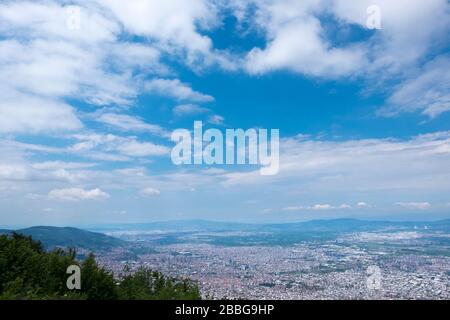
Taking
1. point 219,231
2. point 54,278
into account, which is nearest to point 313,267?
point 54,278

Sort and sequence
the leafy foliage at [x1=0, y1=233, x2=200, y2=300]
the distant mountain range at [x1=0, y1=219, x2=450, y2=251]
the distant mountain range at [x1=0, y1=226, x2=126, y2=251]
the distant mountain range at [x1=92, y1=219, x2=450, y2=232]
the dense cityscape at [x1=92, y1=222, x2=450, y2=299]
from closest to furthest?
the leafy foliage at [x1=0, y1=233, x2=200, y2=300] < the dense cityscape at [x1=92, y1=222, x2=450, y2=299] < the distant mountain range at [x1=0, y1=219, x2=450, y2=251] < the distant mountain range at [x1=0, y1=226, x2=126, y2=251] < the distant mountain range at [x1=92, y1=219, x2=450, y2=232]

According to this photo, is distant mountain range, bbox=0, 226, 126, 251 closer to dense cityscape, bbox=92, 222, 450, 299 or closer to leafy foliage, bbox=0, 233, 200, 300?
dense cityscape, bbox=92, 222, 450, 299

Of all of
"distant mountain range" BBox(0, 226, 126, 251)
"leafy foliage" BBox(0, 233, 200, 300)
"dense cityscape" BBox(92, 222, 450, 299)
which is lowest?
"distant mountain range" BBox(0, 226, 126, 251)

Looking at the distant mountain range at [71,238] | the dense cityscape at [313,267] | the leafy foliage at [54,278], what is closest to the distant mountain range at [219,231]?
the distant mountain range at [71,238]

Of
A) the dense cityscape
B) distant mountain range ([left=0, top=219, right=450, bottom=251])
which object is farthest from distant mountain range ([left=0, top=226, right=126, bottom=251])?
the dense cityscape

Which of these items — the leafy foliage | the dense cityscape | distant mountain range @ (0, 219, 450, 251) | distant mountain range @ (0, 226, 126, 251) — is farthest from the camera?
distant mountain range @ (0, 226, 126, 251)

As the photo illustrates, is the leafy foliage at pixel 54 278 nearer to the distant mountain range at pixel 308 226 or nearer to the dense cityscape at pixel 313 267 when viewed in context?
the dense cityscape at pixel 313 267

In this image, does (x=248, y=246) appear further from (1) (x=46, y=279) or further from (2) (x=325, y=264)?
(1) (x=46, y=279)

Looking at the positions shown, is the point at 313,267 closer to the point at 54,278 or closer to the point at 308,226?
the point at 54,278
